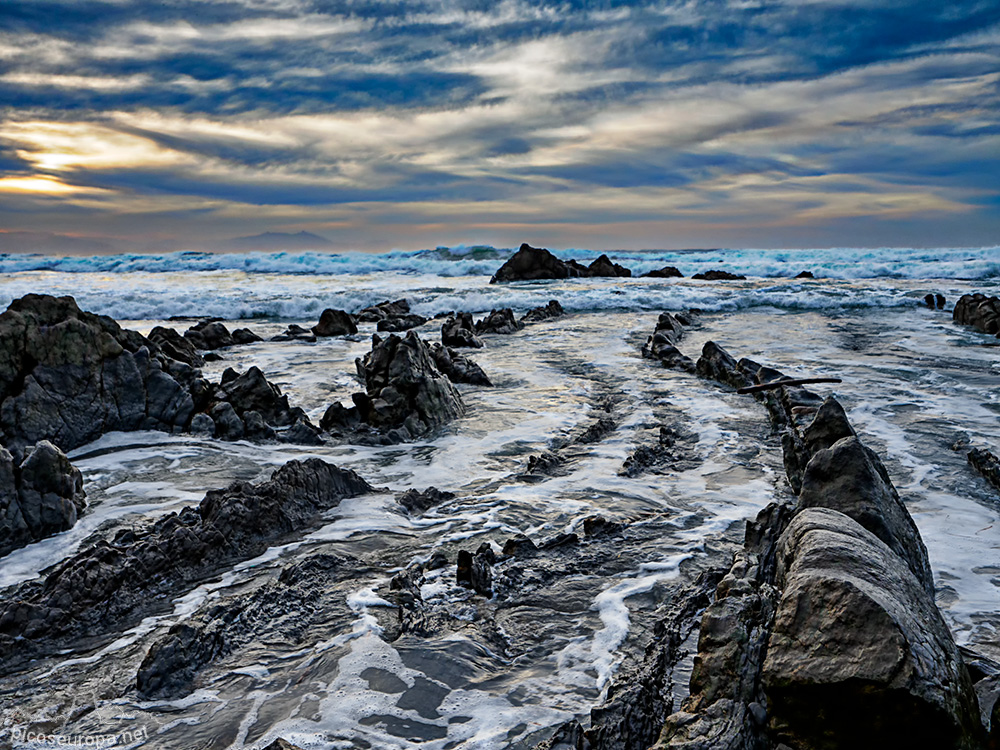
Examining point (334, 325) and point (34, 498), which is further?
point (334, 325)

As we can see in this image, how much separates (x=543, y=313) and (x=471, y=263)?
123 feet

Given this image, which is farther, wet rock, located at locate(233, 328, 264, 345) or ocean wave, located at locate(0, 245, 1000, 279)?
ocean wave, located at locate(0, 245, 1000, 279)

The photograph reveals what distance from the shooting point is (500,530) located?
5.61 m

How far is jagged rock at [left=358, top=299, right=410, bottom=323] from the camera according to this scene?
79.9 ft

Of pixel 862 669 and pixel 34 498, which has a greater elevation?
pixel 862 669

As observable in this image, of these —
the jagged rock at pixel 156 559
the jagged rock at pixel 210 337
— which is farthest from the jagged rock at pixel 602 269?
the jagged rock at pixel 156 559

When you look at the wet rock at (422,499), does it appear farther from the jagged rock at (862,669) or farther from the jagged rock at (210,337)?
the jagged rock at (210,337)

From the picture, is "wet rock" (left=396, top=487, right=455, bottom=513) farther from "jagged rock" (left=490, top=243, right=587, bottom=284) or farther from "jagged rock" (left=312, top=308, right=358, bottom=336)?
"jagged rock" (left=490, top=243, right=587, bottom=284)

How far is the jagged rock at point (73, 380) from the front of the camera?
7047 mm

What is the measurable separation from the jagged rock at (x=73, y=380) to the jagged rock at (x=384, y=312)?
15.8m

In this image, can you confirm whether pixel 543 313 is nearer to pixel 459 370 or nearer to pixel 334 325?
pixel 334 325

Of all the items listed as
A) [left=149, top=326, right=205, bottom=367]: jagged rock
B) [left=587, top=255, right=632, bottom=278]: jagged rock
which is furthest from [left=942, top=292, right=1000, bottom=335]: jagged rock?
[left=587, top=255, right=632, bottom=278]: jagged rock

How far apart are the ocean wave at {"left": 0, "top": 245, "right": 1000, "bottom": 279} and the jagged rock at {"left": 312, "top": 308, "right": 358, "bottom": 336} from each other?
3549 centimetres

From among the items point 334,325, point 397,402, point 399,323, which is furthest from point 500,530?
point 399,323
